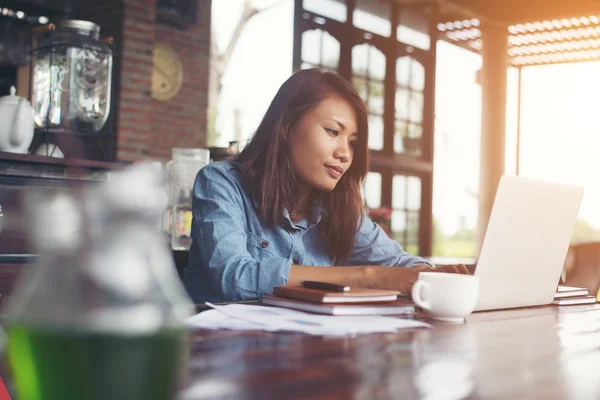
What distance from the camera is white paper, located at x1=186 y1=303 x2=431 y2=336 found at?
91 cm

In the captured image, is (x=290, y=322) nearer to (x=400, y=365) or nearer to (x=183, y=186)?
(x=400, y=365)

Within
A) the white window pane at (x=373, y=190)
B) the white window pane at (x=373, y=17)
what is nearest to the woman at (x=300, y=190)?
the white window pane at (x=373, y=190)

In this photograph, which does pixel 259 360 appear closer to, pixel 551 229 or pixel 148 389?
pixel 148 389

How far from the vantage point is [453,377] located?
0.66 metres

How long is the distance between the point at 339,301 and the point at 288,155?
29.5 inches

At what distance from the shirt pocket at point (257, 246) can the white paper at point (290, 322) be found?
0.52 meters

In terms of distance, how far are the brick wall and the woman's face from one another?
3.11 m

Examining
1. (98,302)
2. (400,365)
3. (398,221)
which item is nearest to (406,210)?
(398,221)

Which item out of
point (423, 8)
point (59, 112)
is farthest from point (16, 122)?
point (423, 8)

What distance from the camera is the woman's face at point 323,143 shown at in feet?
5.65

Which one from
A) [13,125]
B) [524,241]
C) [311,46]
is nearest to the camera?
[524,241]

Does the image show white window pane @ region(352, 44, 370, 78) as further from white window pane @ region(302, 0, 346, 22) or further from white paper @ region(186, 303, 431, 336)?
white paper @ region(186, 303, 431, 336)

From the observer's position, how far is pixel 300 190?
70.4 inches

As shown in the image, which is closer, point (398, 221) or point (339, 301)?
A: point (339, 301)
